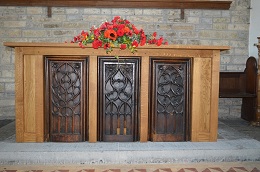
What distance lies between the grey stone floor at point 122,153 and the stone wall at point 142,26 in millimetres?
2444

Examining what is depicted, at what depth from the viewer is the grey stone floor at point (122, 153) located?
270cm

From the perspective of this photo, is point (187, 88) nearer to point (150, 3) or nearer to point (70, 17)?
point (150, 3)

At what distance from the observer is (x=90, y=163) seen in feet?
8.96

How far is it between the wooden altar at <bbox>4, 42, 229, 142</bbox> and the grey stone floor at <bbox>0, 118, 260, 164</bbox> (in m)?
0.16

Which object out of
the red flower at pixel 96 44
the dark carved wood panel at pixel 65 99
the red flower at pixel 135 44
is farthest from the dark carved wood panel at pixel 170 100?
the dark carved wood panel at pixel 65 99

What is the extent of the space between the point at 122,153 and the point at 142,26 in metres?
3.03

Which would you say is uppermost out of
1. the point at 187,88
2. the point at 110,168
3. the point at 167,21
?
the point at 167,21

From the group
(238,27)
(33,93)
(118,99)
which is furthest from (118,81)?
(238,27)

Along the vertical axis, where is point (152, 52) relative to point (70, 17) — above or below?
below

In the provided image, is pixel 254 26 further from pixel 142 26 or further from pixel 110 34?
pixel 110 34

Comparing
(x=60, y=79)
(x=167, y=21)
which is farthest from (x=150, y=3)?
(x=60, y=79)

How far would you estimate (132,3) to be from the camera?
512 cm

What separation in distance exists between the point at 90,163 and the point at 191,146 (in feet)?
3.42

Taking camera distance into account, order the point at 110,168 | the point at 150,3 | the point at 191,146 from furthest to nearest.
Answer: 1. the point at 150,3
2. the point at 191,146
3. the point at 110,168
